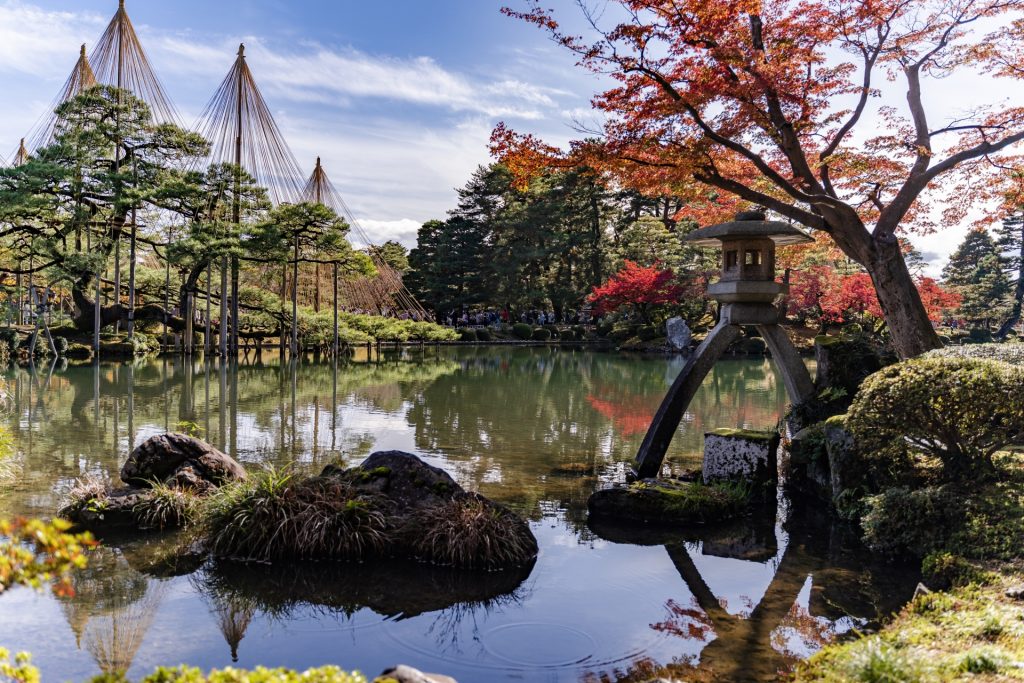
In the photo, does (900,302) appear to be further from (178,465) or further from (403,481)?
(178,465)

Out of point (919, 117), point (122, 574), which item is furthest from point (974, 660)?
point (919, 117)

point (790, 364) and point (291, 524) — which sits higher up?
point (790, 364)

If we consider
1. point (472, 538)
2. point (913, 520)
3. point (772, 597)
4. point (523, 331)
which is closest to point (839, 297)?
point (523, 331)

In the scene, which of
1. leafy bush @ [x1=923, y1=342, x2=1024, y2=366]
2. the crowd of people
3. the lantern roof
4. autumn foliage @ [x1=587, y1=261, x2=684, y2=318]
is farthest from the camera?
the crowd of people

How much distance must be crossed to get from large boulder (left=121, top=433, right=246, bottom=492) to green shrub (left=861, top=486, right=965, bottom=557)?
5.24m

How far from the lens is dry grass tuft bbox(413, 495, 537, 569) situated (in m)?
5.26

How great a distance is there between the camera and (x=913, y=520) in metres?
5.25

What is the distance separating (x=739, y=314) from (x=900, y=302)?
1.89 metres

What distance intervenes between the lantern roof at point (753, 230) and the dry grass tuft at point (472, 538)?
4.16 meters

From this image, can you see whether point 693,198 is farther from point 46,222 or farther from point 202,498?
point 46,222

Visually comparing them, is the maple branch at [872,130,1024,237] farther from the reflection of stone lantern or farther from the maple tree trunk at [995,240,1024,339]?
the maple tree trunk at [995,240,1024,339]

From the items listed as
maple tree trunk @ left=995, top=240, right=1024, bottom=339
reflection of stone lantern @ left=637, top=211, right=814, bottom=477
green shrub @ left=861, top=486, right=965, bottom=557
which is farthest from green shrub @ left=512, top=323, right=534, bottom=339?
green shrub @ left=861, top=486, right=965, bottom=557

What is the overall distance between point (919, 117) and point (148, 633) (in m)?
9.41

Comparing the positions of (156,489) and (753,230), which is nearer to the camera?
(156,489)
